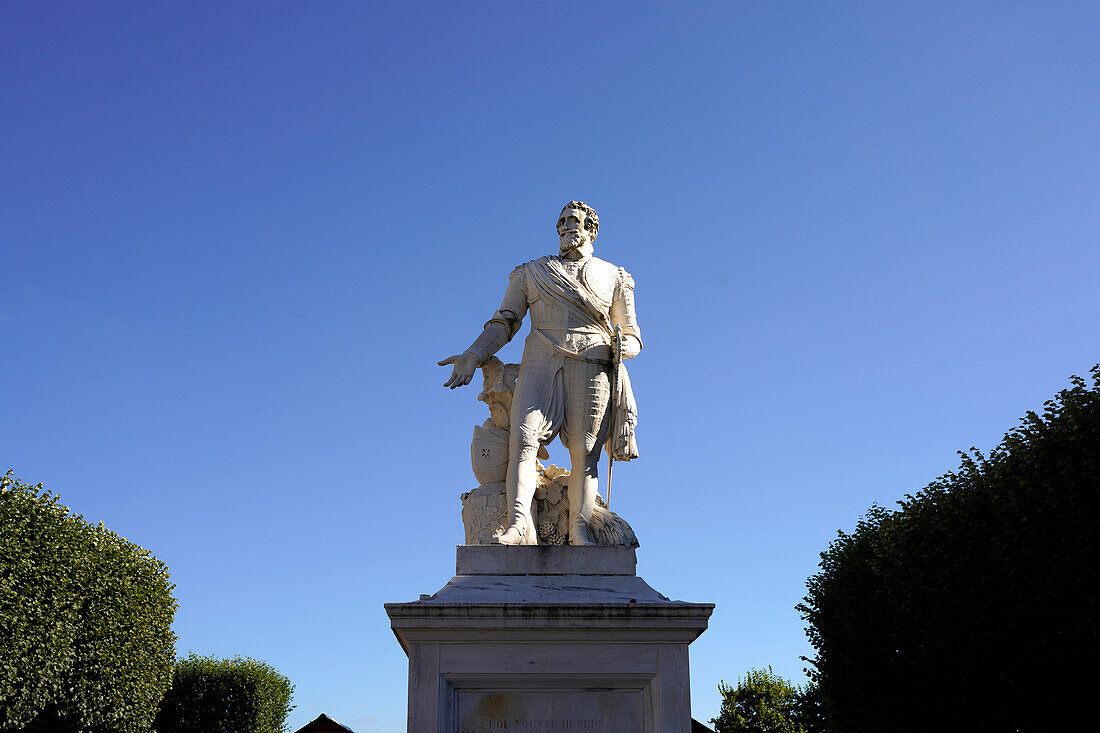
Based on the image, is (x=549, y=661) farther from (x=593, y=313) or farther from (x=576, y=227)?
(x=576, y=227)

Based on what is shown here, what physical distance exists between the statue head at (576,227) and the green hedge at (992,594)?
773 centimetres

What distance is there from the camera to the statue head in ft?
30.0

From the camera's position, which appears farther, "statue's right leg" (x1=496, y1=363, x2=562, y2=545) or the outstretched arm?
the outstretched arm

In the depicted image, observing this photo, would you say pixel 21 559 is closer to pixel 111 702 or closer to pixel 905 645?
pixel 111 702

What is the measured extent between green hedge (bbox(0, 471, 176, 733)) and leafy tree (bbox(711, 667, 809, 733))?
20613 mm

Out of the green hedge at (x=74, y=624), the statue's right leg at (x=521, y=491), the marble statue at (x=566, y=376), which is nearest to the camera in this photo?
the statue's right leg at (x=521, y=491)

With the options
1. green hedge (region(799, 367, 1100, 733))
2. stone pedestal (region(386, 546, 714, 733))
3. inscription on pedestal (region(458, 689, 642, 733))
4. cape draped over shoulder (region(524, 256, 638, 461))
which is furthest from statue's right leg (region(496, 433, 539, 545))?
green hedge (region(799, 367, 1100, 733))

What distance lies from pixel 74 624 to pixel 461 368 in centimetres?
1158

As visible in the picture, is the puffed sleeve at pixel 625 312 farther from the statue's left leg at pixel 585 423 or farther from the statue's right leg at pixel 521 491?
the statue's right leg at pixel 521 491

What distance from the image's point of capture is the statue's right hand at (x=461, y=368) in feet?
28.8

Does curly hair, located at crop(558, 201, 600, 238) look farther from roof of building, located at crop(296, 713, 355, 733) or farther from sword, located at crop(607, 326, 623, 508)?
roof of building, located at crop(296, 713, 355, 733)

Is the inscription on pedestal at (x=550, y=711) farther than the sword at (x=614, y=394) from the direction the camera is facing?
No

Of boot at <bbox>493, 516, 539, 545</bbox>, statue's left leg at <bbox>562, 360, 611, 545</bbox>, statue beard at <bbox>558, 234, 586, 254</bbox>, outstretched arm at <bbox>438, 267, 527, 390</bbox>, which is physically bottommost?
boot at <bbox>493, 516, 539, 545</bbox>

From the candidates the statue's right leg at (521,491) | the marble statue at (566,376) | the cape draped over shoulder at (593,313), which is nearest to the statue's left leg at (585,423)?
the marble statue at (566,376)
